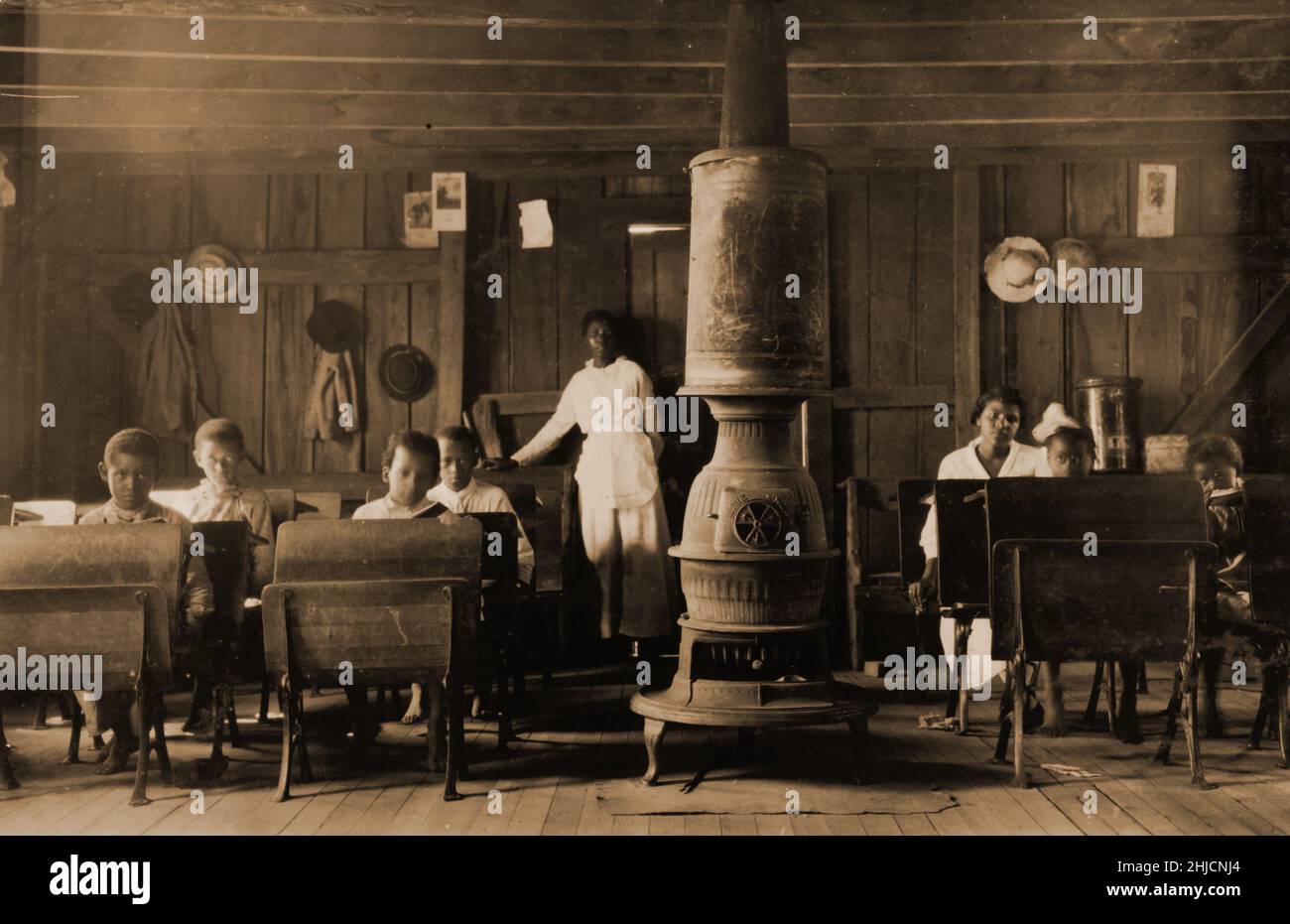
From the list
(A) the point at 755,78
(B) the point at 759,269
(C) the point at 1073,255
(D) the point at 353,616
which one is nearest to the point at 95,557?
(D) the point at 353,616

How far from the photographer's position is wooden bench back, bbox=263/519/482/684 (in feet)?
16.2

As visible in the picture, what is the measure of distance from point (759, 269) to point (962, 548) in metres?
1.74

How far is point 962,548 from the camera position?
597 cm

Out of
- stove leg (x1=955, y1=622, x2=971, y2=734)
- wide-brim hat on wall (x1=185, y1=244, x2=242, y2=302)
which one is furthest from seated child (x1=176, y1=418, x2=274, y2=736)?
stove leg (x1=955, y1=622, x2=971, y2=734)

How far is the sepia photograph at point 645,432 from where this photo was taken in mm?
4973

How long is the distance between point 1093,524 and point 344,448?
538cm

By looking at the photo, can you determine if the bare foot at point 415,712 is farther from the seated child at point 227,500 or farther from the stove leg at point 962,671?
the stove leg at point 962,671

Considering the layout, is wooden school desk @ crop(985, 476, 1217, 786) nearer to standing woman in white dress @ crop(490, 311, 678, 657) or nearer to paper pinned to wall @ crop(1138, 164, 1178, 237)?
standing woman in white dress @ crop(490, 311, 678, 657)

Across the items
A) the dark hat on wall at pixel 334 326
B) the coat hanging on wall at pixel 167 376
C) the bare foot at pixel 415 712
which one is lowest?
the bare foot at pixel 415 712

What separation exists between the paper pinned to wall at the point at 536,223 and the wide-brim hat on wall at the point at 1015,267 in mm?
3049

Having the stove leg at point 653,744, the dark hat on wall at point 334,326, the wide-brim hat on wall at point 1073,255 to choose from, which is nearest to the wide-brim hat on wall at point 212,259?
the dark hat on wall at point 334,326

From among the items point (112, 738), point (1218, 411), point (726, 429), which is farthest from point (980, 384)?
point (112, 738)

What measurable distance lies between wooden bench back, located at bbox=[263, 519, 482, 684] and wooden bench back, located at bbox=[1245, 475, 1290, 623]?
331cm

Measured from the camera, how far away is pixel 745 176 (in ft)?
17.1
